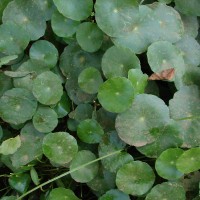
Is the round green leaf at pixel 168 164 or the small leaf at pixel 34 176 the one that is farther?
the small leaf at pixel 34 176

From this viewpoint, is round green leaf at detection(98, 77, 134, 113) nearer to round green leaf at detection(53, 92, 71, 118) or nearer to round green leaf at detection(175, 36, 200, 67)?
round green leaf at detection(53, 92, 71, 118)

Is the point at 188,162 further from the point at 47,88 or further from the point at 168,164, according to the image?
the point at 47,88

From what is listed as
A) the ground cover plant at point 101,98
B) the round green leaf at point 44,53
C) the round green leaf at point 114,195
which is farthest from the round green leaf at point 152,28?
the round green leaf at point 114,195

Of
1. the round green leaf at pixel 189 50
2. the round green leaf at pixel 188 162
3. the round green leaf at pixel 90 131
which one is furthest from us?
the round green leaf at pixel 189 50

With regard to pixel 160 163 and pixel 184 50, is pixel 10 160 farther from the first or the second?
pixel 184 50

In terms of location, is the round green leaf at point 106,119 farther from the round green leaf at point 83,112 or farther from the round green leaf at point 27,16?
the round green leaf at point 27,16

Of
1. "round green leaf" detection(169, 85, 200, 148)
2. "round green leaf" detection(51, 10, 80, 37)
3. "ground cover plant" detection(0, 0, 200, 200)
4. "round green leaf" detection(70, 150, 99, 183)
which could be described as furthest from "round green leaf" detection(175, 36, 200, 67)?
"round green leaf" detection(70, 150, 99, 183)

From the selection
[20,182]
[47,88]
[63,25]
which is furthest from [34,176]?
[63,25]
